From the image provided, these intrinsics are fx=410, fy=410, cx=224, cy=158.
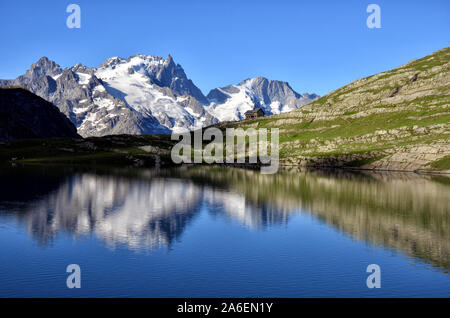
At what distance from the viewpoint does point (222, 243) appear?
55.9 m

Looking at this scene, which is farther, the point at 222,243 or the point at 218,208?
the point at 218,208

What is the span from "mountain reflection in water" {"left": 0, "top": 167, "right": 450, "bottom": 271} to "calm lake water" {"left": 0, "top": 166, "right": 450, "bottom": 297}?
0.24 m

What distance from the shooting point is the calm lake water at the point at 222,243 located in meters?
37.9

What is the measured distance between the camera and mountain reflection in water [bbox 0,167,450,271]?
58.2 m

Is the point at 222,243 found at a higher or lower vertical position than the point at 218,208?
lower

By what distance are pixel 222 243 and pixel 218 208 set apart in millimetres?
30226

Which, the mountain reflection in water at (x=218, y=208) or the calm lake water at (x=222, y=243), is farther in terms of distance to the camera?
the mountain reflection in water at (x=218, y=208)

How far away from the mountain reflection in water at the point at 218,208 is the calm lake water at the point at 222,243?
0.78ft

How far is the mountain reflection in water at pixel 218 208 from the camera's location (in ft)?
191

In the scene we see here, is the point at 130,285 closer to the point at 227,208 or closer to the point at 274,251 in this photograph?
the point at 274,251

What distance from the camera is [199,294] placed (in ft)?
117
